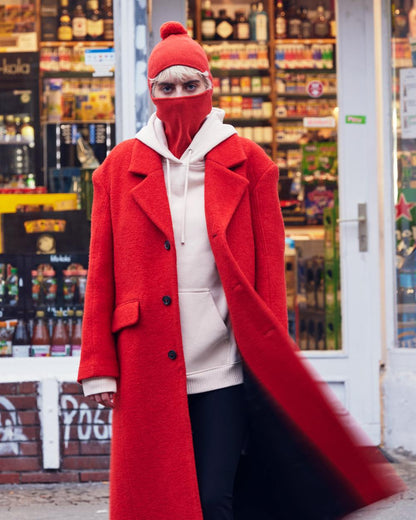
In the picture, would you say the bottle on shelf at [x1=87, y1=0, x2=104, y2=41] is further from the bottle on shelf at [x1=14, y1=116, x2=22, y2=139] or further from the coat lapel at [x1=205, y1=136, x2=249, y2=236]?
the coat lapel at [x1=205, y1=136, x2=249, y2=236]

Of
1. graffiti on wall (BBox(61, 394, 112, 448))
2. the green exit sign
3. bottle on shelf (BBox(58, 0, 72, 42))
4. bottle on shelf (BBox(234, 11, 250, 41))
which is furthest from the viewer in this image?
bottle on shelf (BBox(234, 11, 250, 41))

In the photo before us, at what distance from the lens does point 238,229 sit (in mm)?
3070

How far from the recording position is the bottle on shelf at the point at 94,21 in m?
5.56

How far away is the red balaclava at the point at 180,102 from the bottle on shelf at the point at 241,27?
296cm

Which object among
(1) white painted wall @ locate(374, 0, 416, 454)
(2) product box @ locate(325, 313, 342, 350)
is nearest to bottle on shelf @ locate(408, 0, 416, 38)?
(1) white painted wall @ locate(374, 0, 416, 454)

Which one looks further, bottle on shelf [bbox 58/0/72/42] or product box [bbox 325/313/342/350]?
product box [bbox 325/313/342/350]

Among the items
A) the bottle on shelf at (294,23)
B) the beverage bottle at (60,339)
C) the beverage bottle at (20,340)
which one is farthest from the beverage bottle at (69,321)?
the bottle on shelf at (294,23)

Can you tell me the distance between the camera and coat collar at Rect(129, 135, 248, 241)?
3037mm

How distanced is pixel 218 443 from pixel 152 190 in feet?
2.61

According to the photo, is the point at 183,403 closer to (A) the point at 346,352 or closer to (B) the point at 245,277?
(B) the point at 245,277

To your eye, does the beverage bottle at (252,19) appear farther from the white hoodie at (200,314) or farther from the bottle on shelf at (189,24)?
the white hoodie at (200,314)

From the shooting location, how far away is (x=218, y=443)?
2977 millimetres

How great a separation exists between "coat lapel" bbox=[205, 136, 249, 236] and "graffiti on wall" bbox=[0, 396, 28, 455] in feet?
8.67

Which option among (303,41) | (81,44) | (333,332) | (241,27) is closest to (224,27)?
(241,27)
